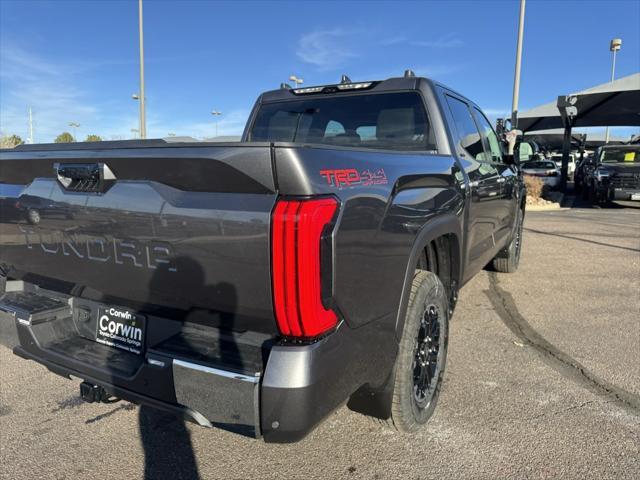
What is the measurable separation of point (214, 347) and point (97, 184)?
2.78ft

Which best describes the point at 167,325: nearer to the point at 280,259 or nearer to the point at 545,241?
the point at 280,259

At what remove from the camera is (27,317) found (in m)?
2.37

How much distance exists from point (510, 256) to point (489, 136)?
195cm

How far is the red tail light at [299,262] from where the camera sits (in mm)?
1668

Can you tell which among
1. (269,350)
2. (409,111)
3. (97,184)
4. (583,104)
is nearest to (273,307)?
(269,350)

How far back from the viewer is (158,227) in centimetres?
194

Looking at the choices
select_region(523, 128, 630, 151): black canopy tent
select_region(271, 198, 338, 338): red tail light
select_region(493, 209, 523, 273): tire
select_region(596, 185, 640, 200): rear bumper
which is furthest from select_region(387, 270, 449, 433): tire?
select_region(523, 128, 630, 151): black canopy tent

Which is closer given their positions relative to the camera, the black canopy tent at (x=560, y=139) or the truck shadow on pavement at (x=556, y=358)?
the truck shadow on pavement at (x=556, y=358)

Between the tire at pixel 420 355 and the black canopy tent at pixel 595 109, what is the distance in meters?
17.1

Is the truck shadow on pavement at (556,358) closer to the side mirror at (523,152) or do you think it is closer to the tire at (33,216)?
the side mirror at (523,152)

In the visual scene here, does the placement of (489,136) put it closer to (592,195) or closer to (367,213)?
(367,213)

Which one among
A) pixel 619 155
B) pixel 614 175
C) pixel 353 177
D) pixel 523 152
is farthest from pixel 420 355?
pixel 619 155

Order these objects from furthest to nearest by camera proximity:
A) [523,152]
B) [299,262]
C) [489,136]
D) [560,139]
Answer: [560,139]
[523,152]
[489,136]
[299,262]

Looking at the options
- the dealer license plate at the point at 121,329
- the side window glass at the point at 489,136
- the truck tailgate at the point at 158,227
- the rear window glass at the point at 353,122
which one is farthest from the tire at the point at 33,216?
the side window glass at the point at 489,136
